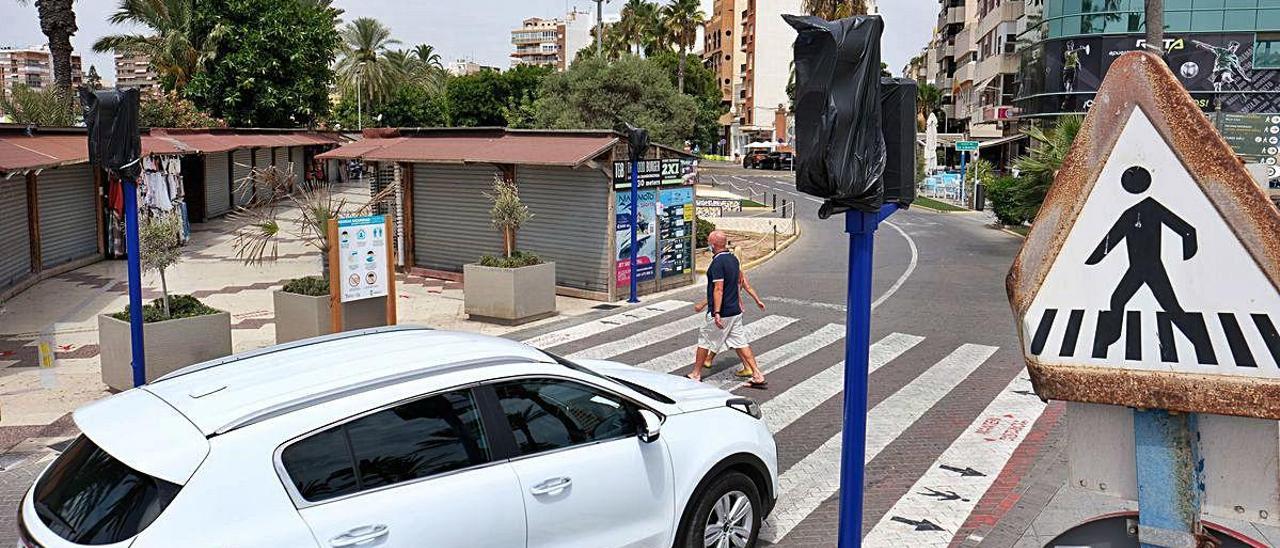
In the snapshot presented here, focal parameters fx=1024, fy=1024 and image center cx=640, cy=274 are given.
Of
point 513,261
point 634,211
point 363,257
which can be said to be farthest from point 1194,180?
point 634,211

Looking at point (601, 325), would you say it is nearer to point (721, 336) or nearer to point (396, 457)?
point (721, 336)

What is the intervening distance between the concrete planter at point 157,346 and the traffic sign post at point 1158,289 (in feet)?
33.2

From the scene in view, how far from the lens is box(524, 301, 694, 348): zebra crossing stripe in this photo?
46.6 feet

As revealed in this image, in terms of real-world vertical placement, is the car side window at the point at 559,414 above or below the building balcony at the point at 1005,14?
below

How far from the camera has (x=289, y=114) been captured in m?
41.9

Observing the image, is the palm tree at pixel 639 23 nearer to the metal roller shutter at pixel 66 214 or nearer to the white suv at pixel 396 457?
the metal roller shutter at pixel 66 214

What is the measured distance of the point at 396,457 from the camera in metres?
4.82

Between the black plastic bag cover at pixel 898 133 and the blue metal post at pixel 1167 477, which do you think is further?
the black plastic bag cover at pixel 898 133

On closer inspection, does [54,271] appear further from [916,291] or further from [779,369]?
[916,291]

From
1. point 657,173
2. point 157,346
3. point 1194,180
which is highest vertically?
point 1194,180

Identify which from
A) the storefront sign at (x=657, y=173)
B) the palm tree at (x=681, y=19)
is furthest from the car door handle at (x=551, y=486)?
the palm tree at (x=681, y=19)

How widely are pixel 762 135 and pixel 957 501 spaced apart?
99.7 m

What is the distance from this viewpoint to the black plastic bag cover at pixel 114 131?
1009 cm

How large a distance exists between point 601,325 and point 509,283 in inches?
59.5
